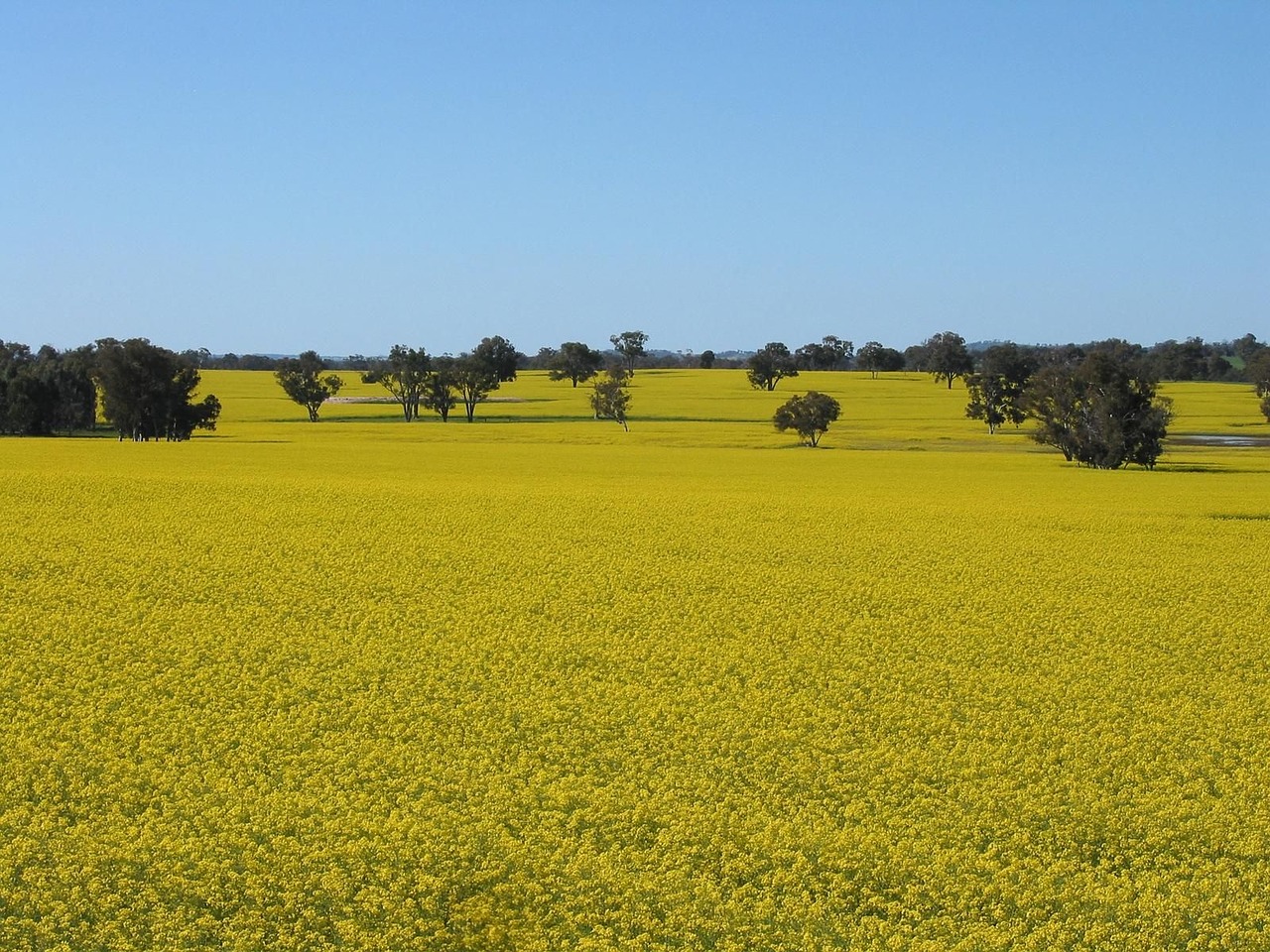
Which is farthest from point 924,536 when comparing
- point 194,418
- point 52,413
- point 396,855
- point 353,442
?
point 52,413

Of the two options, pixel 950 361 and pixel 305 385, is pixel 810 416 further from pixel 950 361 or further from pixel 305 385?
pixel 950 361

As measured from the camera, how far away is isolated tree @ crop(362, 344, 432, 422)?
10306 cm

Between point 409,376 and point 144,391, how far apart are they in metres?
30.7

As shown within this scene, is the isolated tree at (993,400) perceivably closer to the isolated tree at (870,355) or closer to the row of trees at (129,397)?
the row of trees at (129,397)

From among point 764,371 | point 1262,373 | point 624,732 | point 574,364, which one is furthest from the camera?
point 574,364

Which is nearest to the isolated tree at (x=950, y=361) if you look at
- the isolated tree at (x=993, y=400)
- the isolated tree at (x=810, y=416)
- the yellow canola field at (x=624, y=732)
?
the isolated tree at (x=993, y=400)

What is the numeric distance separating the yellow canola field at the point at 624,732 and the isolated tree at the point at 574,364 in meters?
123

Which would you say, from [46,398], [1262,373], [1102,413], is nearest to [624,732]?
[1102,413]

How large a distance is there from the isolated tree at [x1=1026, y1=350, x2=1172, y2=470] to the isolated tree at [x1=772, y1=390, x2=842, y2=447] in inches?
619

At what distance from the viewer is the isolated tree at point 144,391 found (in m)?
74.1

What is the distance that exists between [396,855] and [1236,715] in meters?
9.82

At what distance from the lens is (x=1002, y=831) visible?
38.5ft

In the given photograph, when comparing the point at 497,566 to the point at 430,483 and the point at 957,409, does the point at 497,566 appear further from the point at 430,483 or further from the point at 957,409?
the point at 957,409

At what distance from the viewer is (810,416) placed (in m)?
73.4
